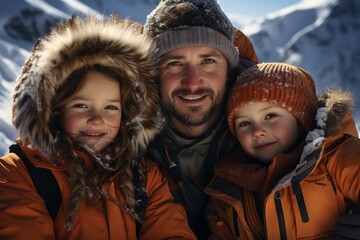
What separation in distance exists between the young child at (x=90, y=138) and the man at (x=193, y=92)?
0.35 m

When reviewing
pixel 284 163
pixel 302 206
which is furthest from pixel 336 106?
pixel 302 206

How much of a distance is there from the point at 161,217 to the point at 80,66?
33.8 inches

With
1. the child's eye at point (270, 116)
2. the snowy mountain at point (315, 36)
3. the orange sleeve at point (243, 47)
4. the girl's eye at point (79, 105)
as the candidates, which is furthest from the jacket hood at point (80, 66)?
the snowy mountain at point (315, 36)

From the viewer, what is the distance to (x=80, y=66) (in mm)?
1901

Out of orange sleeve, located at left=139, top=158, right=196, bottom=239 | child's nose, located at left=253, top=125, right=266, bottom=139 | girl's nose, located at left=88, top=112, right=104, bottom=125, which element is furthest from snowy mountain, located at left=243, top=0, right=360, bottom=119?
girl's nose, located at left=88, top=112, right=104, bottom=125

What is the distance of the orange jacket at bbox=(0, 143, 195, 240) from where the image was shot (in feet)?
5.05

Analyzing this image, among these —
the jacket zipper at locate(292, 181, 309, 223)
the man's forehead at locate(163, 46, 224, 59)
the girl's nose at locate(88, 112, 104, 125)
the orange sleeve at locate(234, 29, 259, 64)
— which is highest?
the orange sleeve at locate(234, 29, 259, 64)

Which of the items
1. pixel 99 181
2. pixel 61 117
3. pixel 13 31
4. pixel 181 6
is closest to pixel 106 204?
pixel 99 181

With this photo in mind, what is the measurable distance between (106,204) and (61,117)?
0.50 meters

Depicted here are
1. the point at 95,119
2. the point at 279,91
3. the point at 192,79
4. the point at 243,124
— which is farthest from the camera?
the point at 192,79

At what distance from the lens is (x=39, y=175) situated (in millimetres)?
1712

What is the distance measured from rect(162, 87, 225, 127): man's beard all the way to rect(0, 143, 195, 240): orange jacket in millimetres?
513

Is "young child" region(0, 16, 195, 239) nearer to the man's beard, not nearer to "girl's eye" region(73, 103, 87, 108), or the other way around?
"girl's eye" region(73, 103, 87, 108)

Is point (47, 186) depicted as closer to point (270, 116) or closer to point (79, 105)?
point (79, 105)
